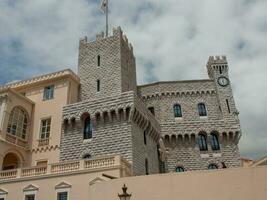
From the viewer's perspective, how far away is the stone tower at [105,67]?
28.8m

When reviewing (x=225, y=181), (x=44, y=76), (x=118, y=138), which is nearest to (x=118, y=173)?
(x=118, y=138)

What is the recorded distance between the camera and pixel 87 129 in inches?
1039

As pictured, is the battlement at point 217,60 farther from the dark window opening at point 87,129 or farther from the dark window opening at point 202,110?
the dark window opening at point 87,129

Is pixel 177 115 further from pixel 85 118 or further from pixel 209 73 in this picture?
pixel 85 118

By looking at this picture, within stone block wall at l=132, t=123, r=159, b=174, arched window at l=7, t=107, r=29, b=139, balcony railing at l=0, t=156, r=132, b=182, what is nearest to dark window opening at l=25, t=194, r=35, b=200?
balcony railing at l=0, t=156, r=132, b=182

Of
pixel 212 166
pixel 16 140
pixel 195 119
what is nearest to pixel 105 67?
pixel 16 140

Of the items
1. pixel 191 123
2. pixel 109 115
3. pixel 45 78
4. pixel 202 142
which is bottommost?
pixel 109 115

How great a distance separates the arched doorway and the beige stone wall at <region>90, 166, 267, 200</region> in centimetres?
1280

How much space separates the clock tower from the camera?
113 feet

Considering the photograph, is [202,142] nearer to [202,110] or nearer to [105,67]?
[202,110]

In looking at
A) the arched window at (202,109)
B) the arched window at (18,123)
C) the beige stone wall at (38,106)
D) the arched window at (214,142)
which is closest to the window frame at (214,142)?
the arched window at (214,142)

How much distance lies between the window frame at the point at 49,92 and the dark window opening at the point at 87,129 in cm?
485

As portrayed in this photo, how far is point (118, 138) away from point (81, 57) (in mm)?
11112

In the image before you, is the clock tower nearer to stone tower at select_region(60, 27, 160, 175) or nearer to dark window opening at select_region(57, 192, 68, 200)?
stone tower at select_region(60, 27, 160, 175)
